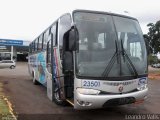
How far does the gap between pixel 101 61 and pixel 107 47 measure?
1.62 ft

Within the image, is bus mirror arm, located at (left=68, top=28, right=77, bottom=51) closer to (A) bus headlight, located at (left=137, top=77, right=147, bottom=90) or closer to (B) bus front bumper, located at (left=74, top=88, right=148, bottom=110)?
(B) bus front bumper, located at (left=74, top=88, right=148, bottom=110)

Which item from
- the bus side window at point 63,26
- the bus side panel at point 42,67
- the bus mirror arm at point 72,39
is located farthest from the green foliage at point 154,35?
the bus mirror arm at point 72,39

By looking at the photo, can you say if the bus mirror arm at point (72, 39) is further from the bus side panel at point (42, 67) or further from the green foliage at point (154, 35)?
the green foliage at point (154, 35)

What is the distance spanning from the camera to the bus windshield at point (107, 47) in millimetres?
8875

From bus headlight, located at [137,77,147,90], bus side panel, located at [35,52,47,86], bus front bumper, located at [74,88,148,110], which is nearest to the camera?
bus front bumper, located at [74,88,148,110]

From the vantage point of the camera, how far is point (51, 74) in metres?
11.3

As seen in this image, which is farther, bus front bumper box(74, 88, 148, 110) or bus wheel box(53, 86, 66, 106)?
bus wheel box(53, 86, 66, 106)

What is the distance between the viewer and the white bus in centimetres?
871

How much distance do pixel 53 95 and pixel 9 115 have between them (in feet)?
7.36

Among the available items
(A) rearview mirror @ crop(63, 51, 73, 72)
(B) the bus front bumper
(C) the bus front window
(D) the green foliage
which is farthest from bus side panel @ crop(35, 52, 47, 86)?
(D) the green foliage

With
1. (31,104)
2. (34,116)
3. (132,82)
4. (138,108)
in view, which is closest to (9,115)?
(34,116)

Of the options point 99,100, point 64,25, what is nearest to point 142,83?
point 99,100

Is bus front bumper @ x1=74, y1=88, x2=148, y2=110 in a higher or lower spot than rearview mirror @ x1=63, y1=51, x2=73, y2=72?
lower

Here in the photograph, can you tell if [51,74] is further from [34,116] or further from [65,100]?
[34,116]
